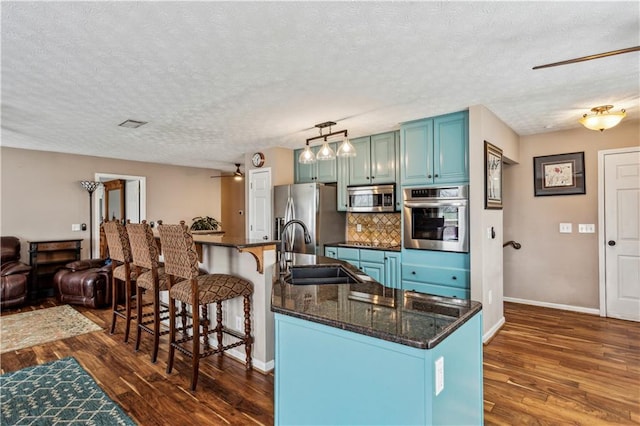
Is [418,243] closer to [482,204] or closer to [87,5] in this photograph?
[482,204]

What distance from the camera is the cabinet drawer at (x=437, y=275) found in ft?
11.4

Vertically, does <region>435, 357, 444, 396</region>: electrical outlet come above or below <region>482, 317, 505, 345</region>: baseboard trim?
above

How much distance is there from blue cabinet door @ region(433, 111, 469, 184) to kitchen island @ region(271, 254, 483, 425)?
227cm

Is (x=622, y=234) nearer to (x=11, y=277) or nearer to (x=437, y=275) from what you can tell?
(x=437, y=275)

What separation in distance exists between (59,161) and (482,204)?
6.50 meters

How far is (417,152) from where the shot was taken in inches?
151

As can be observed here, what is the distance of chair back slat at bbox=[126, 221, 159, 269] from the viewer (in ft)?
9.66

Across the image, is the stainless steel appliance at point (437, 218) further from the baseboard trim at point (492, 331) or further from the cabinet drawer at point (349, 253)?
the baseboard trim at point (492, 331)

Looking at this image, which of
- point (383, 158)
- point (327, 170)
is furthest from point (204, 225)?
point (383, 158)

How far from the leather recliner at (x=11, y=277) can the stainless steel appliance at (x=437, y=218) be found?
5197 mm

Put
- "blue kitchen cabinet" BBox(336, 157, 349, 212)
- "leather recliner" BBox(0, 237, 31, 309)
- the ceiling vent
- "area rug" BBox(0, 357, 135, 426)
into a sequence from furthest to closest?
1. "blue kitchen cabinet" BBox(336, 157, 349, 212)
2. "leather recliner" BBox(0, 237, 31, 309)
3. the ceiling vent
4. "area rug" BBox(0, 357, 135, 426)

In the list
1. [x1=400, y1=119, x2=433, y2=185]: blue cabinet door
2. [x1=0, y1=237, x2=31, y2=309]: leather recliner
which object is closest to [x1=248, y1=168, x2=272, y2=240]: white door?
[x1=400, y1=119, x2=433, y2=185]: blue cabinet door

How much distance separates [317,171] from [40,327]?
3.92 meters

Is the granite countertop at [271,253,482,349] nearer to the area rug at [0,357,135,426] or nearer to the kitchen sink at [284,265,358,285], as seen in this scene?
the kitchen sink at [284,265,358,285]
